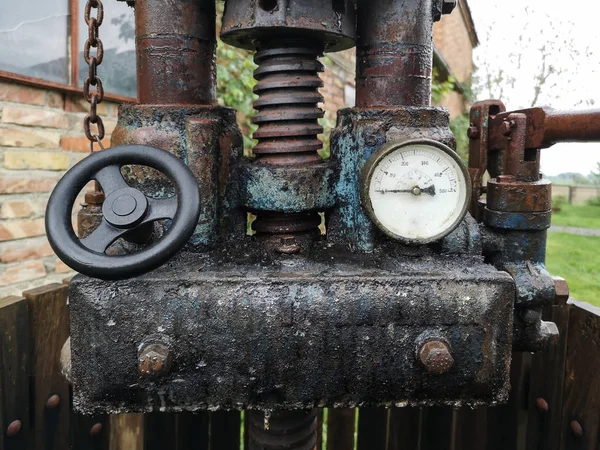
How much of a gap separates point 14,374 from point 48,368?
0.36ft

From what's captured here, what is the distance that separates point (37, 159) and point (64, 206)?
1.52 metres

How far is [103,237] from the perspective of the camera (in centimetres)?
95

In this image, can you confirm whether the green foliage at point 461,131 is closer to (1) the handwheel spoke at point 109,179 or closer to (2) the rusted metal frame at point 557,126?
(2) the rusted metal frame at point 557,126

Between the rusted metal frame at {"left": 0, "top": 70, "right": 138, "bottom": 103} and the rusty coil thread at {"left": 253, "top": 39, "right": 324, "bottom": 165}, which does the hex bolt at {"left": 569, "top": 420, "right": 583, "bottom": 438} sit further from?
the rusted metal frame at {"left": 0, "top": 70, "right": 138, "bottom": 103}

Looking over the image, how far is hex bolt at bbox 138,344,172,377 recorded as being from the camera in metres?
0.92

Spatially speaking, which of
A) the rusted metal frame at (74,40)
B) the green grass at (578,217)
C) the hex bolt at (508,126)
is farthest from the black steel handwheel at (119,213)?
the green grass at (578,217)

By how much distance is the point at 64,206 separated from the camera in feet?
3.06

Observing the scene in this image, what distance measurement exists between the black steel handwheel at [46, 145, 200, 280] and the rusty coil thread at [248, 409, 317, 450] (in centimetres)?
57

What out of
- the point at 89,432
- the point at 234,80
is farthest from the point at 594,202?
the point at 89,432

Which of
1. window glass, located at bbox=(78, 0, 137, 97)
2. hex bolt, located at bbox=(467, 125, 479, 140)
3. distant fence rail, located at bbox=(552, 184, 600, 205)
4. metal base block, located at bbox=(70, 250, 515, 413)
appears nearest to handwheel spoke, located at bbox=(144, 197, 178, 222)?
metal base block, located at bbox=(70, 250, 515, 413)

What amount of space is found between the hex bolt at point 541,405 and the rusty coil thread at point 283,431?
2.42ft

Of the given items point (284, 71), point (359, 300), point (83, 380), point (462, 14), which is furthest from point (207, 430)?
point (462, 14)

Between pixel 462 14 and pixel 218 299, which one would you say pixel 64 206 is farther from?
pixel 462 14

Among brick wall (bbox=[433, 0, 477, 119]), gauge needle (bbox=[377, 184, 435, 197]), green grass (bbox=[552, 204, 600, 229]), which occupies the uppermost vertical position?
brick wall (bbox=[433, 0, 477, 119])
